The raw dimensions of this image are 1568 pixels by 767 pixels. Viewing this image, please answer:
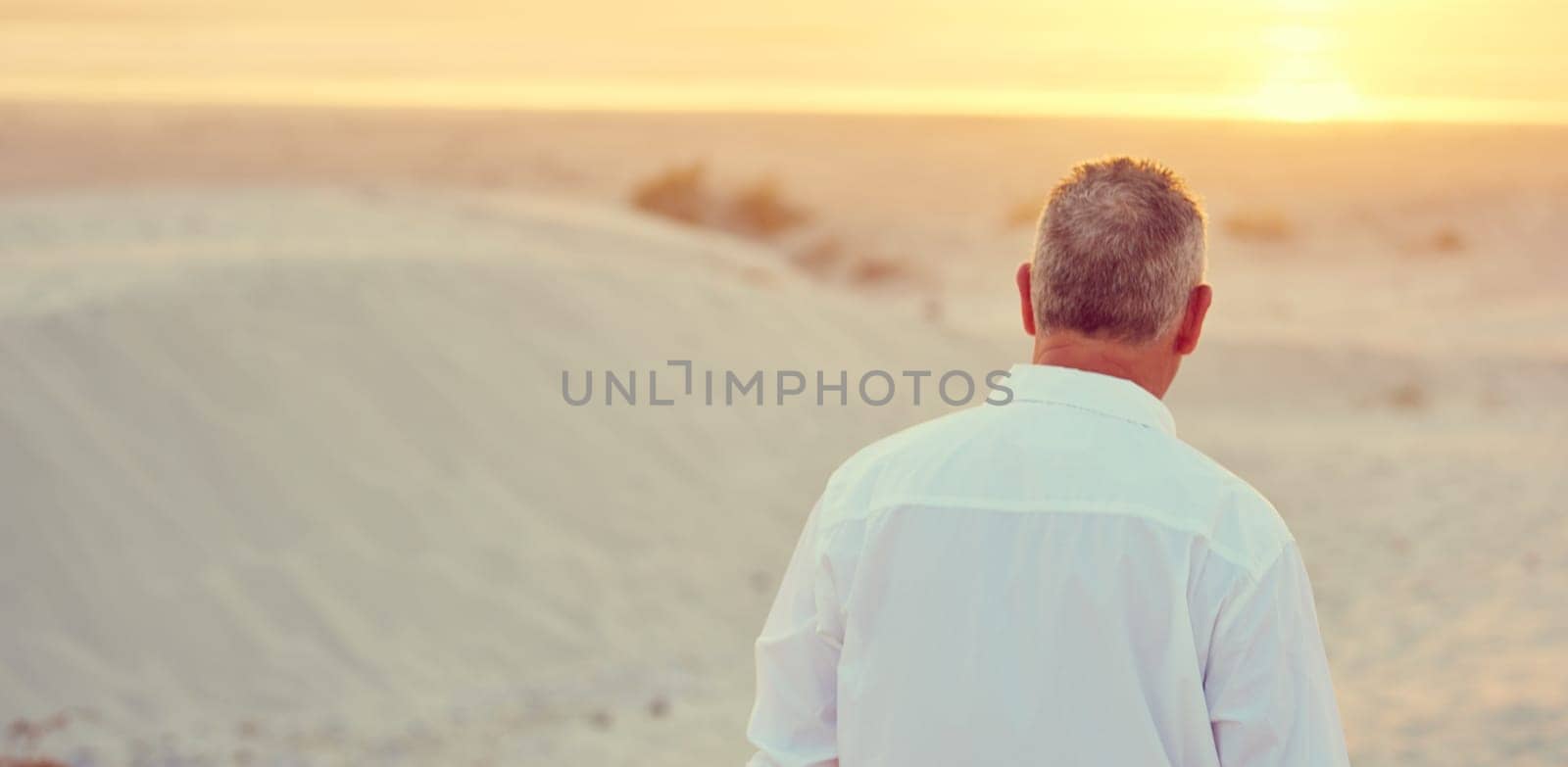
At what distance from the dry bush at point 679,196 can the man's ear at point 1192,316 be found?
67.7ft

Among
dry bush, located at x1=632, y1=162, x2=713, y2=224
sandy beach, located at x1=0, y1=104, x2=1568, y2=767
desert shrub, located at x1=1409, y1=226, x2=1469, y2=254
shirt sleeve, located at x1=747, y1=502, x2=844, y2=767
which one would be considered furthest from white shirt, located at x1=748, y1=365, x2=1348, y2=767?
desert shrub, located at x1=1409, y1=226, x2=1469, y2=254

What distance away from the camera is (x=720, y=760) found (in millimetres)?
5574

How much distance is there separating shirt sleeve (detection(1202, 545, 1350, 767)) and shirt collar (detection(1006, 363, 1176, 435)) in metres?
0.22

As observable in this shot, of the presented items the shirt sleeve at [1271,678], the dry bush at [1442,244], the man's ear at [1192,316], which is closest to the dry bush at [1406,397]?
the dry bush at [1442,244]

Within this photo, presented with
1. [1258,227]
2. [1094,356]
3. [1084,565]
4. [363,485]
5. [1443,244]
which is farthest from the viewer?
[1258,227]

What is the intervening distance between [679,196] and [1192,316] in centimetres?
2137

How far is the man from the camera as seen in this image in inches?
67.1

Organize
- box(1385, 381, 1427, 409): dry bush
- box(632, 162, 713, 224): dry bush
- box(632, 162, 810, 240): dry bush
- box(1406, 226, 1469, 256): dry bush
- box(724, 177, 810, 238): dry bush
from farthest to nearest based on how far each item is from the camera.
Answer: box(1406, 226, 1469, 256): dry bush
box(724, 177, 810, 238): dry bush
box(632, 162, 810, 240): dry bush
box(632, 162, 713, 224): dry bush
box(1385, 381, 1427, 409): dry bush

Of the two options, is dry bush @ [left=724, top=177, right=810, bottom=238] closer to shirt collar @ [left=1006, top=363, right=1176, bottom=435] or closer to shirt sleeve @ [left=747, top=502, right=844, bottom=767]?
shirt sleeve @ [left=747, top=502, right=844, bottom=767]

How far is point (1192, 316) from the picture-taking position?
6.15ft

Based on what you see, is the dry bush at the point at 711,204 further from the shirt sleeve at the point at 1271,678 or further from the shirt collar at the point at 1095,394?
the shirt sleeve at the point at 1271,678

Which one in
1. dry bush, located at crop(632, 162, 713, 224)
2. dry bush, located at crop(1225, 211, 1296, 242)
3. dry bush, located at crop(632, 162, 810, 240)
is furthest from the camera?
dry bush, located at crop(1225, 211, 1296, 242)

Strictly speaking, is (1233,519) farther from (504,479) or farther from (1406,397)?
(1406,397)

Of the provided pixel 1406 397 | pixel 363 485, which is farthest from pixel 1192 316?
pixel 1406 397
